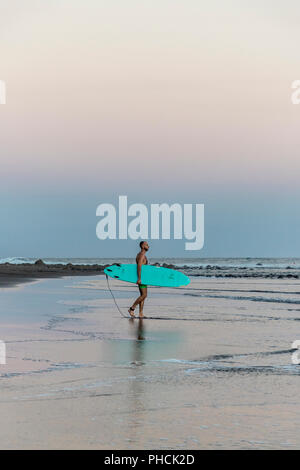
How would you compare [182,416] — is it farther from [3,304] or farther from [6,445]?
[3,304]

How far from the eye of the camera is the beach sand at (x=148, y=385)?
17.1 feet

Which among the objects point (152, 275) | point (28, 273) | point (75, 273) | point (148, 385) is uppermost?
point (75, 273)

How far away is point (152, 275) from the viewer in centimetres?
1828

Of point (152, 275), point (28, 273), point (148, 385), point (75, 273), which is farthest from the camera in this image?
point (75, 273)

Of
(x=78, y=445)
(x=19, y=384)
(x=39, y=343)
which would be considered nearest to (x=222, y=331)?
(x=39, y=343)

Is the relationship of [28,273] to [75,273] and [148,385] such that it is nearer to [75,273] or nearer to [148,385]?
[75,273]

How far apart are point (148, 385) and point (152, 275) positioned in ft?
36.7

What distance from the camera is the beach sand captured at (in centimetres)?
521

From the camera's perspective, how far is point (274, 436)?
206 inches

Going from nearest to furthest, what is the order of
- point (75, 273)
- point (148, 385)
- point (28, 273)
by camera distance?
point (148, 385), point (28, 273), point (75, 273)

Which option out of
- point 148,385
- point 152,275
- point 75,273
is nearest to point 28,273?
point 75,273

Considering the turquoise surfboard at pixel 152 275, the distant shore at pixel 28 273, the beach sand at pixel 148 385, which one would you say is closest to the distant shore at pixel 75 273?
the distant shore at pixel 28 273

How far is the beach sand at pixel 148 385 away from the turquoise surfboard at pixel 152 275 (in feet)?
13.6
